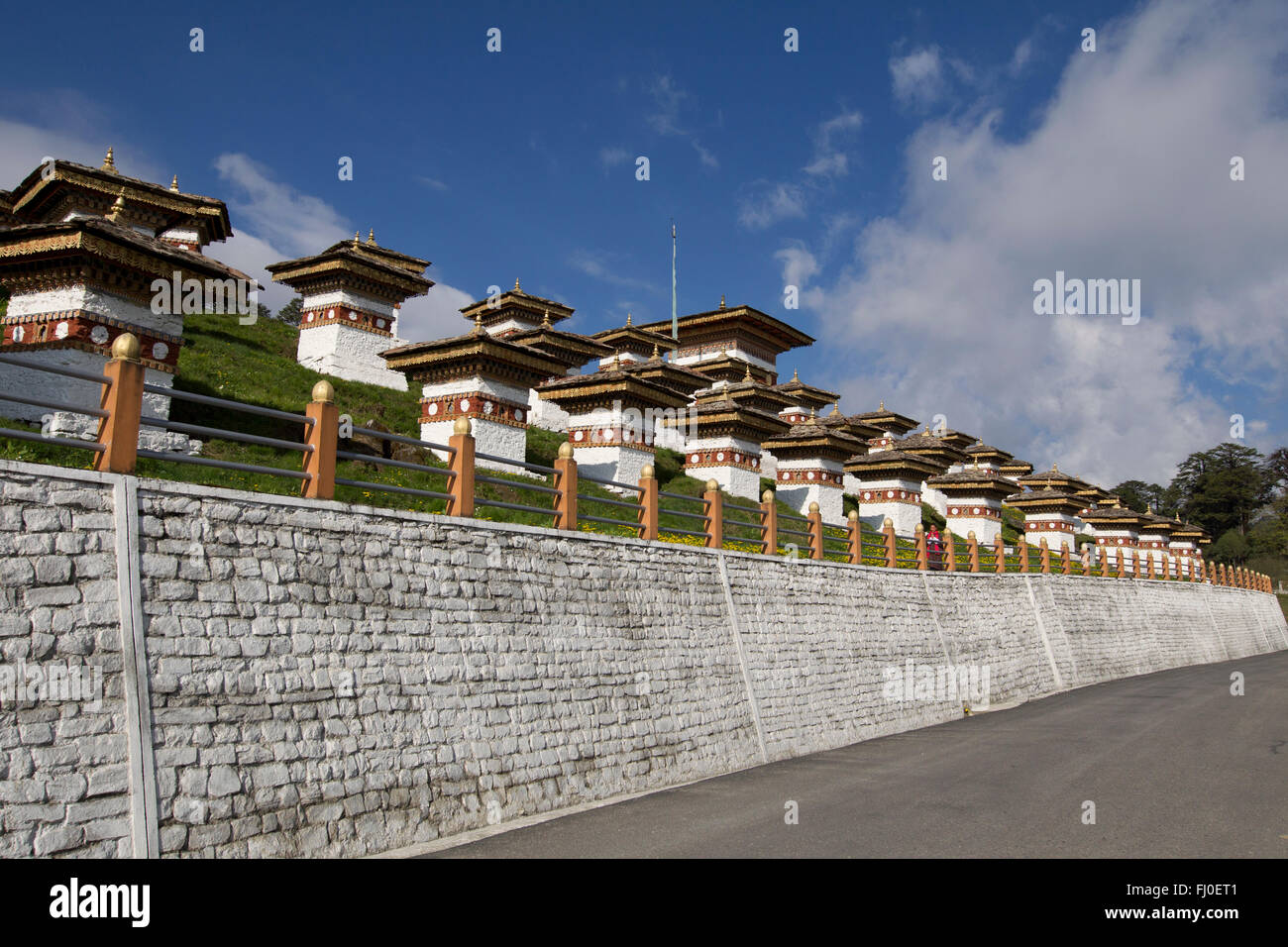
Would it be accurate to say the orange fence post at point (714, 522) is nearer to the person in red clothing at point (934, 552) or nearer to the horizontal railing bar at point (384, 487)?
the horizontal railing bar at point (384, 487)

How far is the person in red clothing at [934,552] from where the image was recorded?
22484 millimetres

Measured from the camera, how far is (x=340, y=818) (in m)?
8.23

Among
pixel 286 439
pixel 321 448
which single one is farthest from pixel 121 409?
pixel 286 439

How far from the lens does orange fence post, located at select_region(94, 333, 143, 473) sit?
25.5 feet

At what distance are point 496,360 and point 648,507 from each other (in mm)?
10416

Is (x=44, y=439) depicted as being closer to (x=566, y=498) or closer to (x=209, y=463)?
(x=209, y=463)

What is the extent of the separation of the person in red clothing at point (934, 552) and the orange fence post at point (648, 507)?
415 inches

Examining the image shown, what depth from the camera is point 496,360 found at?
76.0 ft

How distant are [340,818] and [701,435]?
24.6 m

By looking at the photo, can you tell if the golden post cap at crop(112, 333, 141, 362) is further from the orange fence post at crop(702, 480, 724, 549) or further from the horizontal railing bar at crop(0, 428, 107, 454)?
the orange fence post at crop(702, 480, 724, 549)

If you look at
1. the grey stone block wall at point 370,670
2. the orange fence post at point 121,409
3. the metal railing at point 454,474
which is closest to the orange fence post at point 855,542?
the metal railing at point 454,474

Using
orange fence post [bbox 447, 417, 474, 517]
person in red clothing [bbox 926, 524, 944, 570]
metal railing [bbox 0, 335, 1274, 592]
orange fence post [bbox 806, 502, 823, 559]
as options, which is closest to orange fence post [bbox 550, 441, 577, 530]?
metal railing [bbox 0, 335, 1274, 592]
